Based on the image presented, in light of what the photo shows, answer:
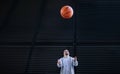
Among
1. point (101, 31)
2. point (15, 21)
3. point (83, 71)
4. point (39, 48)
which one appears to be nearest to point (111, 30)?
point (101, 31)

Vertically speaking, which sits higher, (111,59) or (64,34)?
(64,34)

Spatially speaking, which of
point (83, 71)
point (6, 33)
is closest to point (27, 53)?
point (6, 33)

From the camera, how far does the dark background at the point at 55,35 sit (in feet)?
37.6

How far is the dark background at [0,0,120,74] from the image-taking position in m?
11.5

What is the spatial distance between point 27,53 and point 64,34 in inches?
66.3

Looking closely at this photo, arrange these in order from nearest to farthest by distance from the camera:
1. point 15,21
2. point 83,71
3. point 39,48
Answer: point 83,71
point 39,48
point 15,21

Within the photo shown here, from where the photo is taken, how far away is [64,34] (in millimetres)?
12312

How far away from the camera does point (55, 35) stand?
1234 cm

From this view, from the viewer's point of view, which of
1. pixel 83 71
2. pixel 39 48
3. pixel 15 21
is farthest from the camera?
pixel 15 21

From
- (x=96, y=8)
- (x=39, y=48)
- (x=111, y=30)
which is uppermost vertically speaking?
(x=96, y=8)

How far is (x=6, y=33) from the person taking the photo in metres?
12.5

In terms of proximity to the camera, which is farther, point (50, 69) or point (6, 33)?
point (6, 33)

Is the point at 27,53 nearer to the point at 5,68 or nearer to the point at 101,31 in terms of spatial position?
the point at 5,68

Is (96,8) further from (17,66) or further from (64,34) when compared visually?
(17,66)
